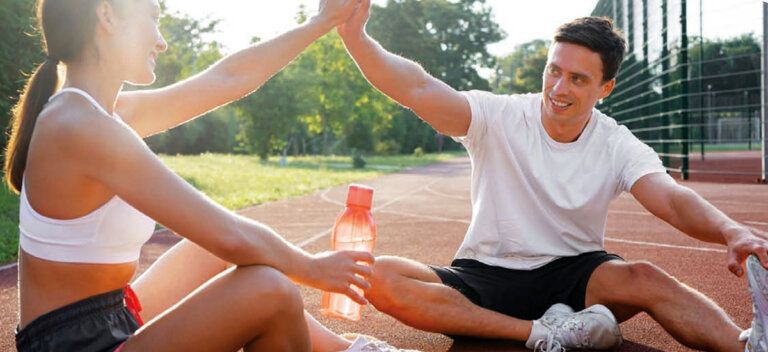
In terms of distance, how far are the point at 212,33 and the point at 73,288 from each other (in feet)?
194

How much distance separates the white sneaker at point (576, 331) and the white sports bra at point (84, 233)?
1983 millimetres

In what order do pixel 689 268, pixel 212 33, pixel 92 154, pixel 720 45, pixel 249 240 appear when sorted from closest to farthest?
pixel 92 154, pixel 249 240, pixel 689 268, pixel 720 45, pixel 212 33

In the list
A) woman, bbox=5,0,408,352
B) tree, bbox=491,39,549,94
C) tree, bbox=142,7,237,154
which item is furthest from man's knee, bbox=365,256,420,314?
tree, bbox=491,39,549,94

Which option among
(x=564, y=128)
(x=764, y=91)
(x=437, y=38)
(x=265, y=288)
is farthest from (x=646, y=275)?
(x=437, y=38)

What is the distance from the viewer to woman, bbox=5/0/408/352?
2.26 metres

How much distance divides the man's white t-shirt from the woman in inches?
62.0

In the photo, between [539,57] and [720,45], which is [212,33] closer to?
[539,57]

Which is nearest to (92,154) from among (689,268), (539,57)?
(689,268)

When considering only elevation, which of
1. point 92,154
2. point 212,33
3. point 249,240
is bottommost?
point 249,240

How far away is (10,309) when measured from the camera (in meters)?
5.17

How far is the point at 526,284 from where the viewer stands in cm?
396

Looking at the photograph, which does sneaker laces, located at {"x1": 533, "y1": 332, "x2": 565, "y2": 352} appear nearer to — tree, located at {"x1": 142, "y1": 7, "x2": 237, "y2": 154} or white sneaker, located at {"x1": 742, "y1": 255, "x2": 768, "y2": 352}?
white sneaker, located at {"x1": 742, "y1": 255, "x2": 768, "y2": 352}

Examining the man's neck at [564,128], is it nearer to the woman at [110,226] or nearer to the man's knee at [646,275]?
the man's knee at [646,275]

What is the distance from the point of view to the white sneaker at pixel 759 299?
294 cm
